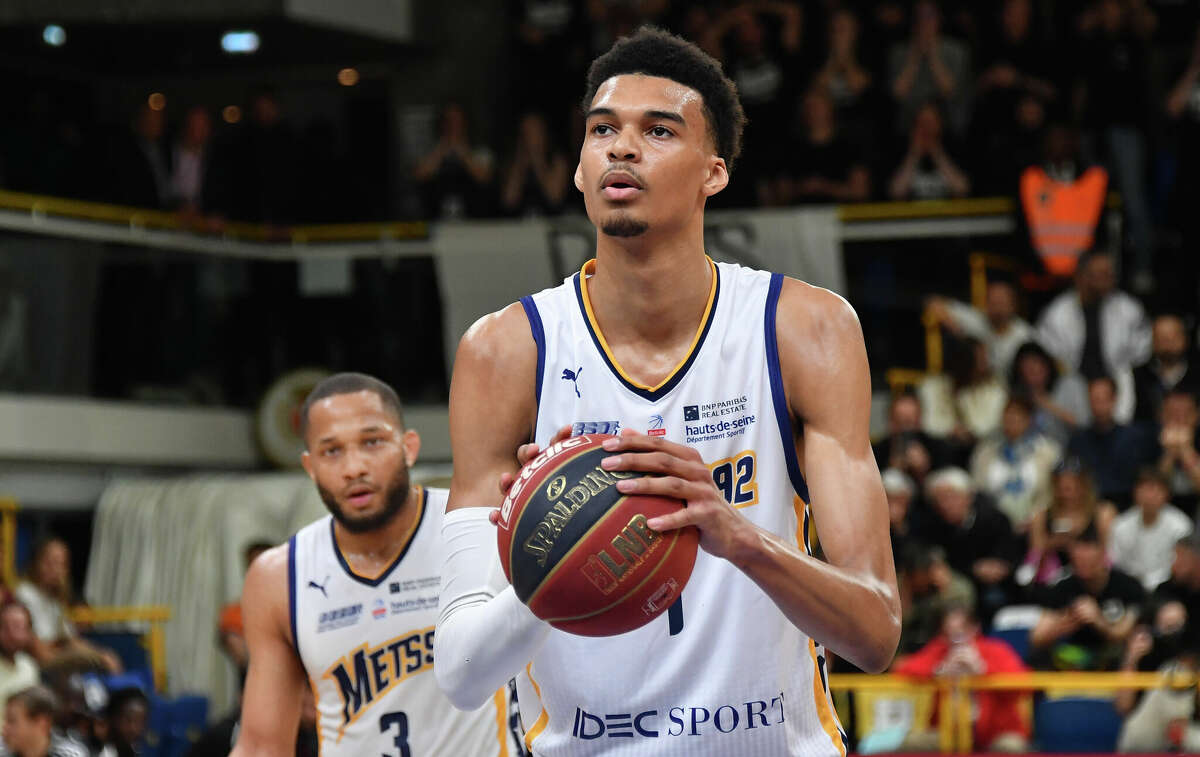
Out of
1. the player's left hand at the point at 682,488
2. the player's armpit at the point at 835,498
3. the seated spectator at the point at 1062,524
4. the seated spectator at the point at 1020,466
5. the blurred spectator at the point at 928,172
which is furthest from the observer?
the blurred spectator at the point at 928,172

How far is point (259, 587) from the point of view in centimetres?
584

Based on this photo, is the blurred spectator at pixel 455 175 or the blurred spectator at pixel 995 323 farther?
the blurred spectator at pixel 455 175

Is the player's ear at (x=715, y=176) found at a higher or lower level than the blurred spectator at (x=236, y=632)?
higher

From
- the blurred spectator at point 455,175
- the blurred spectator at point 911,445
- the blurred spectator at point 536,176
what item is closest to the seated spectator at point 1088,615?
the blurred spectator at point 911,445

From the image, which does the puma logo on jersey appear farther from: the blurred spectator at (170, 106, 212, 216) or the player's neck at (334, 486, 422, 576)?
the blurred spectator at (170, 106, 212, 216)

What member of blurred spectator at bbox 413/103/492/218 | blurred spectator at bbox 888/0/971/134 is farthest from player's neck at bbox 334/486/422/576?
blurred spectator at bbox 413/103/492/218

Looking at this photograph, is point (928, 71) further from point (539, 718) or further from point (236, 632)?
point (539, 718)

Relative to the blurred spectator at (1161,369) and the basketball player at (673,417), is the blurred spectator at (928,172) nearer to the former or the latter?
the blurred spectator at (1161,369)

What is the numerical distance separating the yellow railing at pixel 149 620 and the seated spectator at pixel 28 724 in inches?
150

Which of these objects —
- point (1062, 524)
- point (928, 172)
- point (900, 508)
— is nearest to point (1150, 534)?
point (1062, 524)

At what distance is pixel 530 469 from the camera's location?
3.38 m

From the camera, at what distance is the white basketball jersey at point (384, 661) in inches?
219

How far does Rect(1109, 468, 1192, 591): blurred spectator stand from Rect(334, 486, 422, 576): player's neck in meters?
6.17

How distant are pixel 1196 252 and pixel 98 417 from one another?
8.77 m
